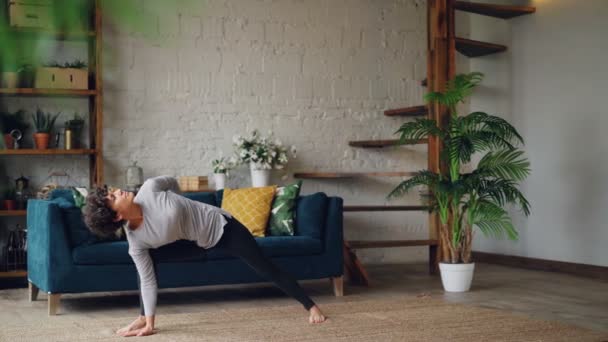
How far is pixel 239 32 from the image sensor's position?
705cm

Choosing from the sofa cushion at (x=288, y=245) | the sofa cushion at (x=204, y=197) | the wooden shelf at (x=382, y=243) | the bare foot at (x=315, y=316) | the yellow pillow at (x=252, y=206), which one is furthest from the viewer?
the wooden shelf at (x=382, y=243)

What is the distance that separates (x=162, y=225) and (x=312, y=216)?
6.69ft

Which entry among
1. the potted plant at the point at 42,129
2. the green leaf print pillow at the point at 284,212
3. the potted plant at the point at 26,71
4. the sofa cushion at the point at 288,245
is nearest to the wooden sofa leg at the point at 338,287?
the sofa cushion at the point at 288,245

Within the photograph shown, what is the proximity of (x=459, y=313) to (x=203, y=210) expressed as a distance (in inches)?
69.7

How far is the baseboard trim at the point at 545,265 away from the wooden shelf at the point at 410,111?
161 centimetres

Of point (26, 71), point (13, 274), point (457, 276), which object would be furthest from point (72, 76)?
point (26, 71)

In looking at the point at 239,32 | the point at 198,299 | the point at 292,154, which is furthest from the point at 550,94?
the point at 198,299

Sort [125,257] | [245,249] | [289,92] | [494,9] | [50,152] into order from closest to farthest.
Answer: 1. [245,249]
2. [125,257]
3. [50,152]
4. [494,9]
5. [289,92]

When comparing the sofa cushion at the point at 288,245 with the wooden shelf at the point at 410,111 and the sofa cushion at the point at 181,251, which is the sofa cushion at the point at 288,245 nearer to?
the sofa cushion at the point at 181,251

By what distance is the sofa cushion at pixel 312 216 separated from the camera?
18.7ft

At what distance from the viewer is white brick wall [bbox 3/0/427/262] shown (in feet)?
22.0

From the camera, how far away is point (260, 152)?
21.8 feet

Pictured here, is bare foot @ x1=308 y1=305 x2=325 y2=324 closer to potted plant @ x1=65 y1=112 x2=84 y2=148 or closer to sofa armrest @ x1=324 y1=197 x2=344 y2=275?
sofa armrest @ x1=324 y1=197 x2=344 y2=275

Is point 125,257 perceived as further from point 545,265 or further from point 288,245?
point 545,265
